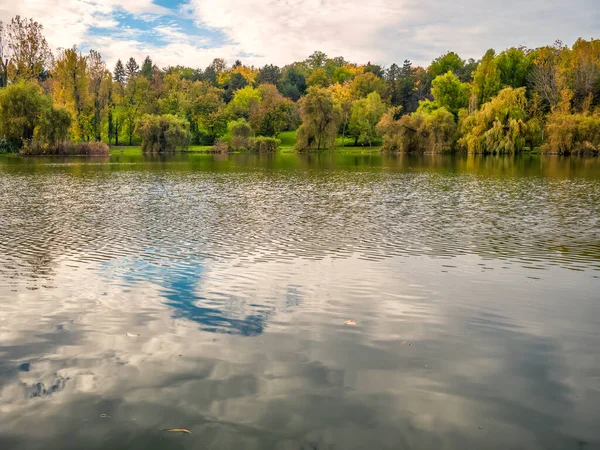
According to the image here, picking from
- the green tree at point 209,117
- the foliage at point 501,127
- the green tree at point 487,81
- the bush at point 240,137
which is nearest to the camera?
the foliage at point 501,127

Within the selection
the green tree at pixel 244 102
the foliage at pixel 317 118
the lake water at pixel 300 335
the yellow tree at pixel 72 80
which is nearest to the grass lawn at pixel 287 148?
the foliage at pixel 317 118

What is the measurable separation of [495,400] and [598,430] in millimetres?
960

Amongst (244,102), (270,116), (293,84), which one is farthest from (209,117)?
(293,84)

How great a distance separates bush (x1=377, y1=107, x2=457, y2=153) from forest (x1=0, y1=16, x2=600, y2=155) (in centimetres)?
15

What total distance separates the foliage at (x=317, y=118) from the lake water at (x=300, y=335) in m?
68.8

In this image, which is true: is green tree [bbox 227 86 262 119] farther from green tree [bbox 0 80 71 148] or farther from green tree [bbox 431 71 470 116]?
green tree [bbox 0 80 71 148]

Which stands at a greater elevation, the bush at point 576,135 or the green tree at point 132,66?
the green tree at point 132,66

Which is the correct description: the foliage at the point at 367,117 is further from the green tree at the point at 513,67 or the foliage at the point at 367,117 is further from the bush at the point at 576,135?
the bush at the point at 576,135

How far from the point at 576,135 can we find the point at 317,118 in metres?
37.2

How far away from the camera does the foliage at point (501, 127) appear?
216 feet

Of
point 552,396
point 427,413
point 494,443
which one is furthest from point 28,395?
point 552,396

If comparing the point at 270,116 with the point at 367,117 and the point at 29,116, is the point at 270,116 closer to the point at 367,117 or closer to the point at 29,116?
the point at 367,117

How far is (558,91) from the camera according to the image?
76.1 meters

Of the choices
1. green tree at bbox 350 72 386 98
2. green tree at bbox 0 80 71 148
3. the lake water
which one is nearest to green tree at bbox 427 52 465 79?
green tree at bbox 350 72 386 98
